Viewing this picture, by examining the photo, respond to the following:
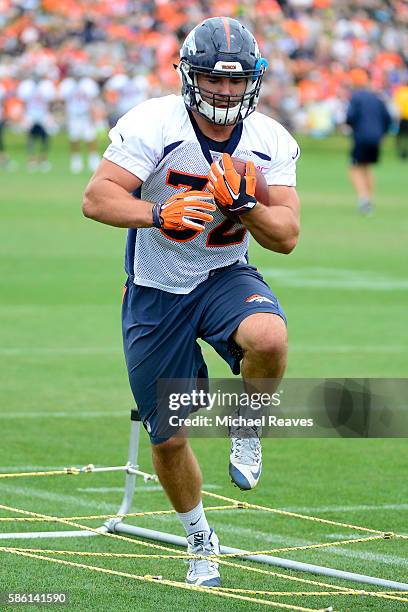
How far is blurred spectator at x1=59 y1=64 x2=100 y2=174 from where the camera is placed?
30.3m

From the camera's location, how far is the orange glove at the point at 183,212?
5.10 metres

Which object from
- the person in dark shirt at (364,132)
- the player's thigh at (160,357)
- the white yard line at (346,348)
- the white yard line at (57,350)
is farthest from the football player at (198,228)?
the person in dark shirt at (364,132)

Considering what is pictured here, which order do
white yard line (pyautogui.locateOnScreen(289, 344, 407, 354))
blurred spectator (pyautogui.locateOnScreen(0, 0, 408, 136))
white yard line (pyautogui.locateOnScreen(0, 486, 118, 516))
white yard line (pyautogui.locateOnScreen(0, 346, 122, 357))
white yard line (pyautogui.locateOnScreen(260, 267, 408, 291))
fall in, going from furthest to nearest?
1. blurred spectator (pyautogui.locateOnScreen(0, 0, 408, 136))
2. white yard line (pyautogui.locateOnScreen(260, 267, 408, 291))
3. white yard line (pyautogui.locateOnScreen(289, 344, 407, 354))
4. white yard line (pyautogui.locateOnScreen(0, 346, 122, 357))
5. white yard line (pyautogui.locateOnScreen(0, 486, 118, 516))

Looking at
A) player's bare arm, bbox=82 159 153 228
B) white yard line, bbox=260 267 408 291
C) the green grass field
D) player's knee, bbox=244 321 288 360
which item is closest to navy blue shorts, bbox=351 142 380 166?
the green grass field

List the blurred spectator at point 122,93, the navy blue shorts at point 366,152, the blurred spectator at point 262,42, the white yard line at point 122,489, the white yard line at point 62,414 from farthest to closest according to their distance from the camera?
the blurred spectator at point 262,42, the blurred spectator at point 122,93, the navy blue shorts at point 366,152, the white yard line at point 62,414, the white yard line at point 122,489

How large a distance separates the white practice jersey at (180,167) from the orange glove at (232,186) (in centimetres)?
22

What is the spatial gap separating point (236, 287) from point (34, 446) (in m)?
2.71

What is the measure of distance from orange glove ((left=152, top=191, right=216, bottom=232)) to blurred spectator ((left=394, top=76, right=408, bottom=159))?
2793 centimetres

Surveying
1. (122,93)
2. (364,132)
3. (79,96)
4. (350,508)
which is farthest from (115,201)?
(122,93)

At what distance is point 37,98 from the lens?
31.5 m

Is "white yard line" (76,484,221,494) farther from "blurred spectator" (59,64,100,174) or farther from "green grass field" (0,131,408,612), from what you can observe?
"blurred spectator" (59,64,100,174)

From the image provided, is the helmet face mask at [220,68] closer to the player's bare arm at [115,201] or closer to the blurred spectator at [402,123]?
the player's bare arm at [115,201]

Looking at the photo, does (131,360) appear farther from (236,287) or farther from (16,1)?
(16,1)

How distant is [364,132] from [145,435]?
1426 cm
